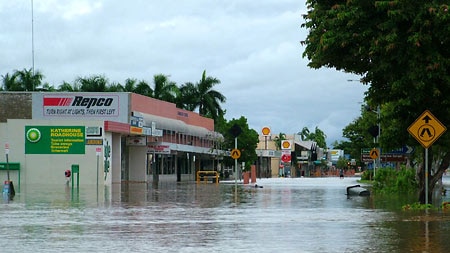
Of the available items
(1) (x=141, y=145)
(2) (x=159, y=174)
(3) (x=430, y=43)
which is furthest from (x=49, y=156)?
(3) (x=430, y=43)

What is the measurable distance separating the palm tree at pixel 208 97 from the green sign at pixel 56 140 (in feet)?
139

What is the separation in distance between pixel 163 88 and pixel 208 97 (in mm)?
7316

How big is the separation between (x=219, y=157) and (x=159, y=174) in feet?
51.9

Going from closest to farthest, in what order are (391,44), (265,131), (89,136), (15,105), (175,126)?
(391,44)
(89,136)
(15,105)
(175,126)
(265,131)

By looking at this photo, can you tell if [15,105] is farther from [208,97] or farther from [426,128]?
[426,128]

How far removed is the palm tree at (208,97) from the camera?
101812 millimetres

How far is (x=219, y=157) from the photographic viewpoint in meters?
92.9

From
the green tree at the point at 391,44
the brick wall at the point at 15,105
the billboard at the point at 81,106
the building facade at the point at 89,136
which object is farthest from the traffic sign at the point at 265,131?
the green tree at the point at 391,44

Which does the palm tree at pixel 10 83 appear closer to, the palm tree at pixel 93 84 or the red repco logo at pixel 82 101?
the palm tree at pixel 93 84

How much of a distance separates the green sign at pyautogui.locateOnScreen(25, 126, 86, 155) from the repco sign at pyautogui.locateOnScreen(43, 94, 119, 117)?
5378 mm

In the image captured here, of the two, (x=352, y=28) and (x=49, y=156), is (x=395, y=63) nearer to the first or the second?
(x=352, y=28)

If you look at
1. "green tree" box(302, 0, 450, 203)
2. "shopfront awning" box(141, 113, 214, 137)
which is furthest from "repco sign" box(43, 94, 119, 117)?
"green tree" box(302, 0, 450, 203)

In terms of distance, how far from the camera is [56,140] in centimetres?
6006

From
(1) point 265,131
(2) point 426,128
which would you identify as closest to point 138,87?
(1) point 265,131
